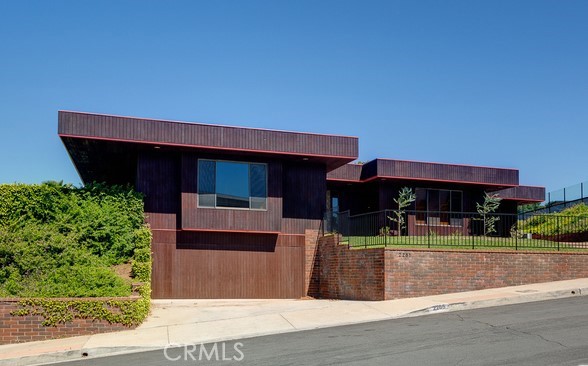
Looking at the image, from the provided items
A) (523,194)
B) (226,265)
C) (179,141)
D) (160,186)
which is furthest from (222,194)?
(523,194)

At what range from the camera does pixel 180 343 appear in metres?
12.8

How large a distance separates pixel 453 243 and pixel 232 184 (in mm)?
7555

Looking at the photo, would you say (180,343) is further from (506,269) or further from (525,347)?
(506,269)

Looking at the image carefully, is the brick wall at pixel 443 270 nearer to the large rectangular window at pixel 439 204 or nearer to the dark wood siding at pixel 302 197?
the dark wood siding at pixel 302 197

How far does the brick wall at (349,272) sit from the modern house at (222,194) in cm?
76

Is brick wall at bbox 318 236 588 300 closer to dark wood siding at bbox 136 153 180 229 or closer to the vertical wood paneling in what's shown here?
the vertical wood paneling

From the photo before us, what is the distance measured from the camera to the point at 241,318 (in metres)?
15.7

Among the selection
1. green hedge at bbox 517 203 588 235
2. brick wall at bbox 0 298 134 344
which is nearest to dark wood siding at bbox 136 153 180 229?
brick wall at bbox 0 298 134 344

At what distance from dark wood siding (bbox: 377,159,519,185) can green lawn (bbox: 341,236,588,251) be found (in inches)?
249

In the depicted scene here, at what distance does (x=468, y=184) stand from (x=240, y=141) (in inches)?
484

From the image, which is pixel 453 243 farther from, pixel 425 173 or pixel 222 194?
pixel 425 173

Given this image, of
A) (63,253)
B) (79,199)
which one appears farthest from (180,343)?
(79,199)

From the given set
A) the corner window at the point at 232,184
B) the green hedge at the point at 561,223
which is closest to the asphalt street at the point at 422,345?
the corner window at the point at 232,184

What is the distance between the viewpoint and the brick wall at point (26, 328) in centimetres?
1412
